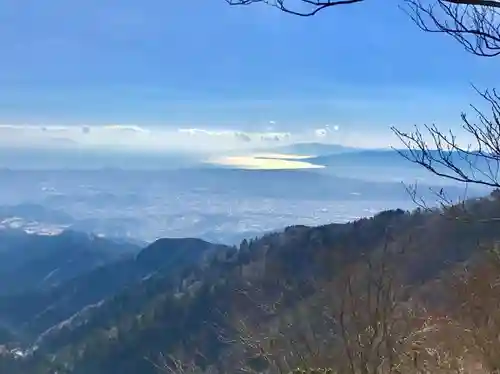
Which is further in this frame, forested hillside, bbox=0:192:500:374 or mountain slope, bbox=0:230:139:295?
mountain slope, bbox=0:230:139:295

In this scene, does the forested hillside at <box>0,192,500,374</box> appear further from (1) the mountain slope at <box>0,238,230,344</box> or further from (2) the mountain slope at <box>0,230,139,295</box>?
(2) the mountain slope at <box>0,230,139,295</box>

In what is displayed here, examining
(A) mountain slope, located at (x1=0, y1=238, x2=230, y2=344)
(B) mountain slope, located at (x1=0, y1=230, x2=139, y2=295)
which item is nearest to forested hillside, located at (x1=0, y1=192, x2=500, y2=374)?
(A) mountain slope, located at (x1=0, y1=238, x2=230, y2=344)

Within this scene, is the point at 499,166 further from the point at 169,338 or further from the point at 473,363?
the point at 169,338

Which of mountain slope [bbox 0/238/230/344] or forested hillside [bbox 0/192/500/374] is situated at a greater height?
forested hillside [bbox 0/192/500/374]

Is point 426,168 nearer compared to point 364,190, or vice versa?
point 426,168

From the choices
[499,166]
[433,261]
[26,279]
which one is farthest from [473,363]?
[26,279]

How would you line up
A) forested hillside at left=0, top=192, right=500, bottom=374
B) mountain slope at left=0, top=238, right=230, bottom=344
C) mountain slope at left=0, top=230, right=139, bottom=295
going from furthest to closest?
mountain slope at left=0, top=230, right=139, bottom=295 < mountain slope at left=0, top=238, right=230, bottom=344 < forested hillside at left=0, top=192, right=500, bottom=374

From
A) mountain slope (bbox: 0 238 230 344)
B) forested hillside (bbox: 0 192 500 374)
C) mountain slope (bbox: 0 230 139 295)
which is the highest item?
forested hillside (bbox: 0 192 500 374)

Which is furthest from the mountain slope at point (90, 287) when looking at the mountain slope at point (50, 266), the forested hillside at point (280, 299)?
the mountain slope at point (50, 266)

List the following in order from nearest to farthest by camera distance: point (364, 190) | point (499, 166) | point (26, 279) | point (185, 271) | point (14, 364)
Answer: point (499, 166) < point (14, 364) < point (185, 271) < point (364, 190) < point (26, 279)

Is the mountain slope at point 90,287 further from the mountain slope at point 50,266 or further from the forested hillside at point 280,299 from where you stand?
the mountain slope at point 50,266

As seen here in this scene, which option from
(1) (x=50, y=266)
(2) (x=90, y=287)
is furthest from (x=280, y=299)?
(1) (x=50, y=266)
